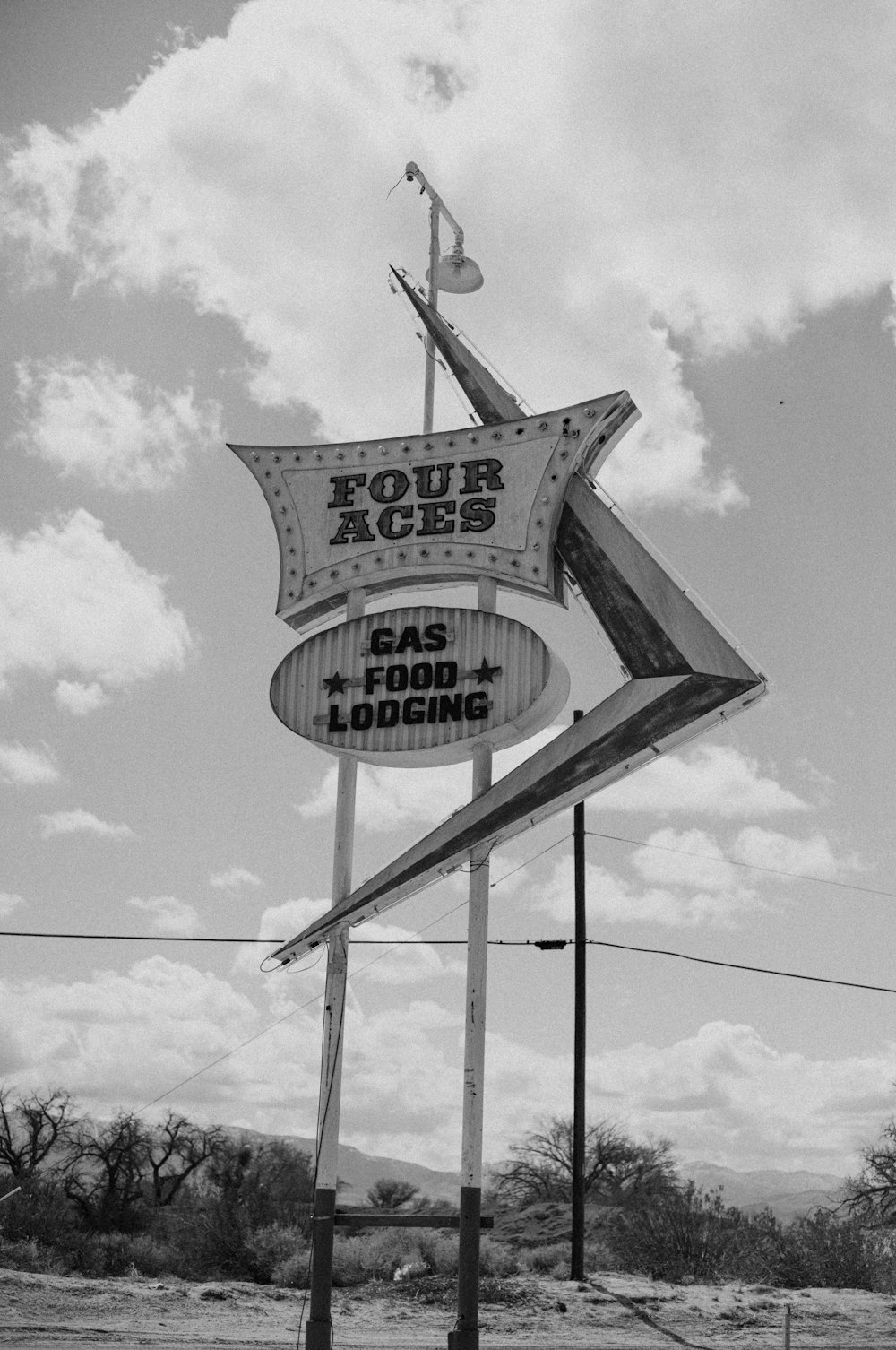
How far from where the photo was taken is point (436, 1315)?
21.2m

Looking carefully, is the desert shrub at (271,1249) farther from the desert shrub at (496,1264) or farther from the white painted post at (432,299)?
the white painted post at (432,299)

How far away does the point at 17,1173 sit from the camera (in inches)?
1470

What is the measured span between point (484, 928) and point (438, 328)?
767 centimetres

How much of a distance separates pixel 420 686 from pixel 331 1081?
14.0ft

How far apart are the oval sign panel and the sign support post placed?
600 millimetres

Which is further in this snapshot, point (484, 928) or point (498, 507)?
point (498, 507)

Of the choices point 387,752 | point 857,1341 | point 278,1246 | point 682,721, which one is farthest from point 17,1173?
point 682,721

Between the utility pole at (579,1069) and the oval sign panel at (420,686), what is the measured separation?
25.8 ft

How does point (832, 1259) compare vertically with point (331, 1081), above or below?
below

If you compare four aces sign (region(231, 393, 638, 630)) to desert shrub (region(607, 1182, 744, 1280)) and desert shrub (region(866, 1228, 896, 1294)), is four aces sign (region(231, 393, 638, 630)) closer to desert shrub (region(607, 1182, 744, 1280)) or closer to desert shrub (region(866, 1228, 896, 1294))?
desert shrub (region(607, 1182, 744, 1280))

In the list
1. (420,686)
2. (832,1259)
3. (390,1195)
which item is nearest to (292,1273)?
(832,1259)

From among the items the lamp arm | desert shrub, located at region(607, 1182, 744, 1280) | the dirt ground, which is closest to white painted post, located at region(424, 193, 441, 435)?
the lamp arm

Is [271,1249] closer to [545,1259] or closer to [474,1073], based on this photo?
[545,1259]

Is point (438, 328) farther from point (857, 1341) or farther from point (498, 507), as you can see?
point (857, 1341)
